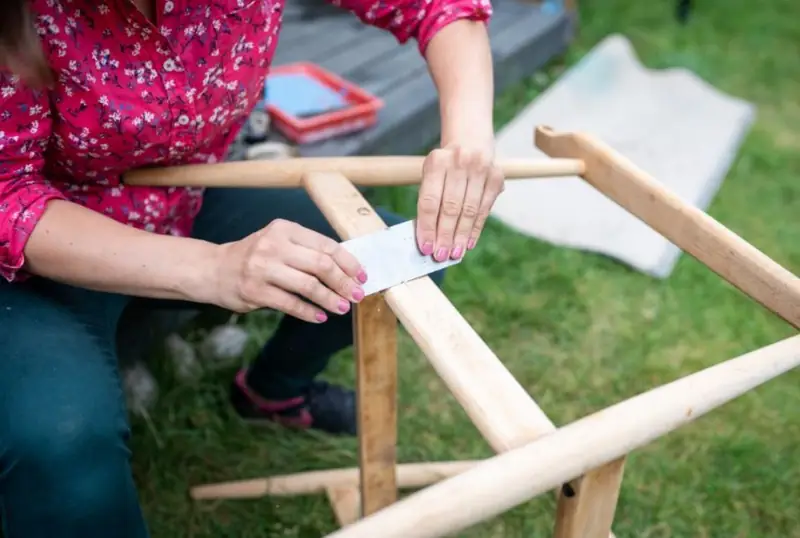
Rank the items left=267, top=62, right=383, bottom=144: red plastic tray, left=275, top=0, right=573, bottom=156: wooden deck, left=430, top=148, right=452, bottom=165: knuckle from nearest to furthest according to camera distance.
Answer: left=430, top=148, right=452, bottom=165: knuckle
left=267, top=62, right=383, bottom=144: red plastic tray
left=275, top=0, right=573, bottom=156: wooden deck

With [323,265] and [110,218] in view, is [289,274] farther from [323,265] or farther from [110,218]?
[110,218]

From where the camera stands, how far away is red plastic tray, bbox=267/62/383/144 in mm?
1655

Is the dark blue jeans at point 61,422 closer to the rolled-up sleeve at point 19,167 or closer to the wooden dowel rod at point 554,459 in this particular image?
the rolled-up sleeve at point 19,167

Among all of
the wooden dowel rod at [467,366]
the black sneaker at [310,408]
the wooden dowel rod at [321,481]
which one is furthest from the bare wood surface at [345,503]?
the wooden dowel rod at [467,366]

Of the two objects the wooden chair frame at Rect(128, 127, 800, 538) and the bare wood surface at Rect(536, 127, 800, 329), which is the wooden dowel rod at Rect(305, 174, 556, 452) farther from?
the bare wood surface at Rect(536, 127, 800, 329)

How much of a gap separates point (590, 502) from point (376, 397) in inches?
11.2

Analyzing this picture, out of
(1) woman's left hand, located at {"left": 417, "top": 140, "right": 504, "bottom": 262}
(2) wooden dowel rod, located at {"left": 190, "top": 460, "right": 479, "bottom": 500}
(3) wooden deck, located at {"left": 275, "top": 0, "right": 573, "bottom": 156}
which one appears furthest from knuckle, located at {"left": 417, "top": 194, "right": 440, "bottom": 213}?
(3) wooden deck, located at {"left": 275, "top": 0, "right": 573, "bottom": 156}

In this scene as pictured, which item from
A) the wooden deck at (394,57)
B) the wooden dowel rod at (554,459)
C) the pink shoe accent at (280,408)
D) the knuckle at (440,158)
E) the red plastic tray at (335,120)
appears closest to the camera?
the wooden dowel rod at (554,459)

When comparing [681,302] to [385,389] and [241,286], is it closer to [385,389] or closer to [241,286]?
[385,389]

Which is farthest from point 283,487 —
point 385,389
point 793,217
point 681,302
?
point 793,217

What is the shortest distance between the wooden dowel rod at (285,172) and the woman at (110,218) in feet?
0.07

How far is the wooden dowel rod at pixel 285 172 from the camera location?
87cm

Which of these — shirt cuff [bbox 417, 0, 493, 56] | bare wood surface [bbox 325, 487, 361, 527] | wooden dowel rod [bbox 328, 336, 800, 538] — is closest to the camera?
wooden dowel rod [bbox 328, 336, 800, 538]

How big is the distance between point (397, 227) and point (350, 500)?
0.50 m
